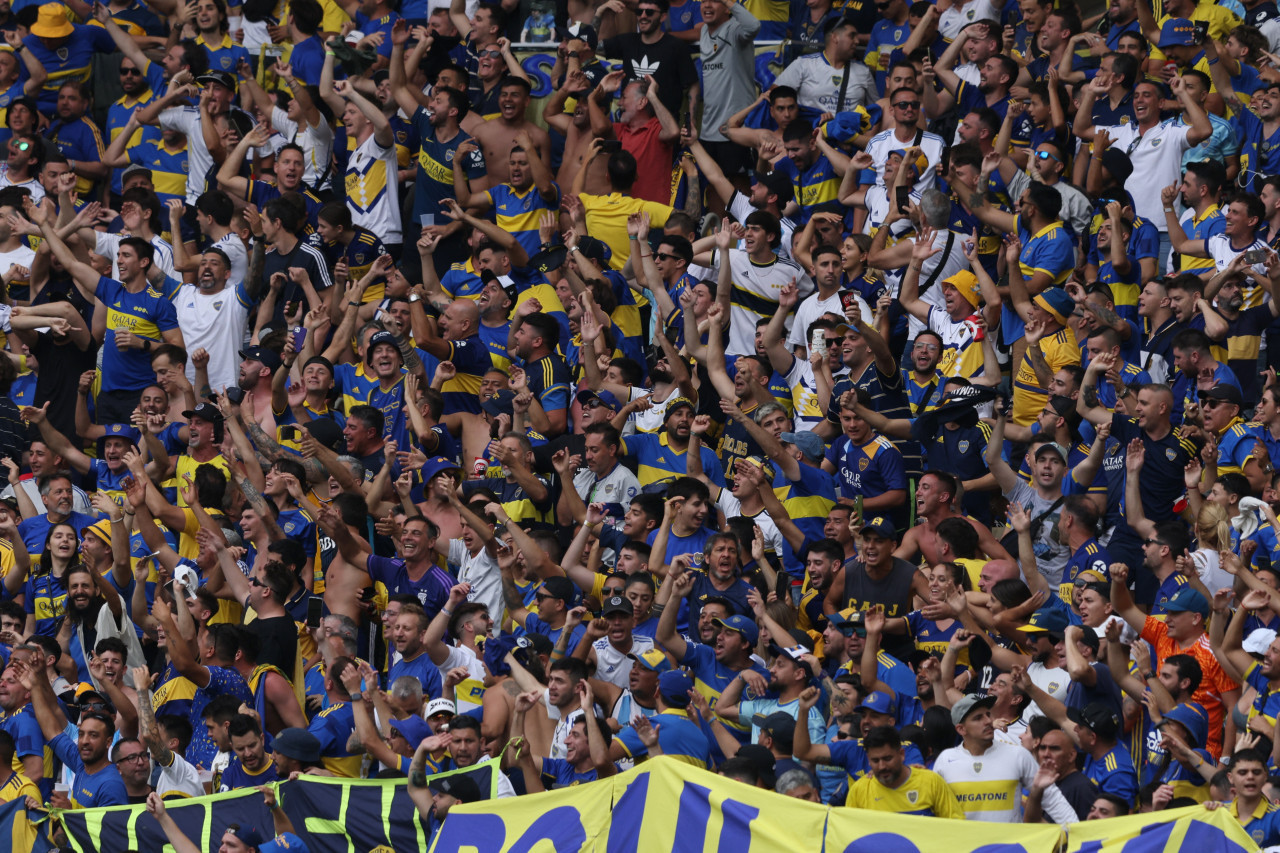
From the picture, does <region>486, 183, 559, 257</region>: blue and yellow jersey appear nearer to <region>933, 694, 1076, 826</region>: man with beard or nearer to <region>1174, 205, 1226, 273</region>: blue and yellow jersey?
<region>1174, 205, 1226, 273</region>: blue and yellow jersey

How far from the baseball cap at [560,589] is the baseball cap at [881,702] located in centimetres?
209

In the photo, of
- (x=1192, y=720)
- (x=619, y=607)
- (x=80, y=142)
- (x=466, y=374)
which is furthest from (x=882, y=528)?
(x=80, y=142)

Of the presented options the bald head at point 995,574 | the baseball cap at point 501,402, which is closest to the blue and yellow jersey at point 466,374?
the baseball cap at point 501,402

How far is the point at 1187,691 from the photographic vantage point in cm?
1121

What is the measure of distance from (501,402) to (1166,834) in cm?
704

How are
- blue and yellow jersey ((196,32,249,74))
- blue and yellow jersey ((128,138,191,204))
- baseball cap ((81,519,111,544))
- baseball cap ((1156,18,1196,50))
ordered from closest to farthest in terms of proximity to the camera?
baseball cap ((81,519,111,544)), baseball cap ((1156,18,1196,50)), blue and yellow jersey ((128,138,191,204)), blue and yellow jersey ((196,32,249,74))

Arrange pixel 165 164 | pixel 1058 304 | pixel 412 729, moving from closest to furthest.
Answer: pixel 412 729 < pixel 1058 304 < pixel 165 164

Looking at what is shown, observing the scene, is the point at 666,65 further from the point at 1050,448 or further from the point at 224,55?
the point at 1050,448

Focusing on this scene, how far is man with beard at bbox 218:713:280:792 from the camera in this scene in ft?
39.1

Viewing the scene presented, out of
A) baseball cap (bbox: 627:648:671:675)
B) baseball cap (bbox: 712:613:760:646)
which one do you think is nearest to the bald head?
baseball cap (bbox: 712:613:760:646)

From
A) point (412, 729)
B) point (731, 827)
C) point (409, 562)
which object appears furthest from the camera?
point (409, 562)

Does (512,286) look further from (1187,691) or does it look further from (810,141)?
(1187,691)

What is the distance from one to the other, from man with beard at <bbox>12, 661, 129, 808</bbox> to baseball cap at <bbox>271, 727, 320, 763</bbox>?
1.05 meters

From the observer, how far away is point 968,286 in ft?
49.8
